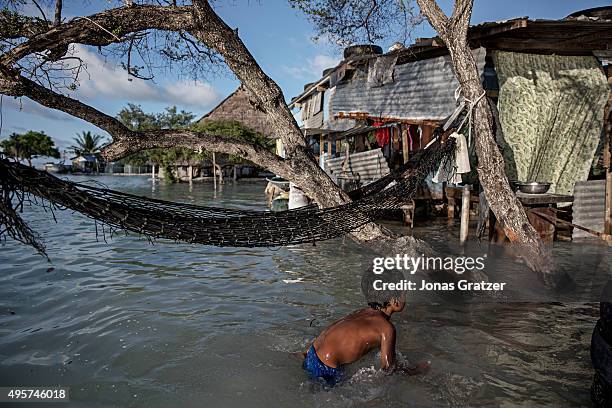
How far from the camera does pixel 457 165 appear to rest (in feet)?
16.2

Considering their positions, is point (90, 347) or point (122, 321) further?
point (122, 321)

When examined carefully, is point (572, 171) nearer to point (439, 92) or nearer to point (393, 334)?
point (439, 92)

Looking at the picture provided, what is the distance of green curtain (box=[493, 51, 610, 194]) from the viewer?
6.84 m

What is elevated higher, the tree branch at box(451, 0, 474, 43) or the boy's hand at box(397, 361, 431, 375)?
the tree branch at box(451, 0, 474, 43)

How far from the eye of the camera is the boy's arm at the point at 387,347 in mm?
2938

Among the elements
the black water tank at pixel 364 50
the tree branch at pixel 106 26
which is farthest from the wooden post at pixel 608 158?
the tree branch at pixel 106 26

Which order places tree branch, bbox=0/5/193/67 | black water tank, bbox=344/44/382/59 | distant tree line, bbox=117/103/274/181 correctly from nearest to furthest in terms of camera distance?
tree branch, bbox=0/5/193/67
black water tank, bbox=344/44/382/59
distant tree line, bbox=117/103/274/181

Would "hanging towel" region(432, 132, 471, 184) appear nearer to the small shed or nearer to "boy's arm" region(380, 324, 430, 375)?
"boy's arm" region(380, 324, 430, 375)

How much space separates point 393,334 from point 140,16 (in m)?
3.56

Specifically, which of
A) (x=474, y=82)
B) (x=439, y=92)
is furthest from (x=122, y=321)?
(x=439, y=92)

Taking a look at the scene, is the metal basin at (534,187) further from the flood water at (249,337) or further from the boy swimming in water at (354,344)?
the boy swimming in water at (354,344)

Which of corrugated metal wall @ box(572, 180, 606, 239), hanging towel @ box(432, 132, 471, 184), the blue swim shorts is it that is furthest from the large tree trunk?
corrugated metal wall @ box(572, 180, 606, 239)

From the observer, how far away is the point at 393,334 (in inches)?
117

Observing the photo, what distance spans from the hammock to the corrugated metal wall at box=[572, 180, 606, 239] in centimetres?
393
